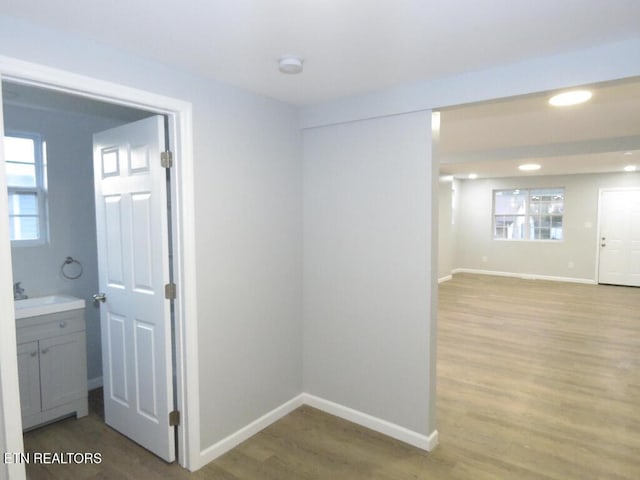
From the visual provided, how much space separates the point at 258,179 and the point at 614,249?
8479 millimetres

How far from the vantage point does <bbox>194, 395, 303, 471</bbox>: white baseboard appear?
8.04ft

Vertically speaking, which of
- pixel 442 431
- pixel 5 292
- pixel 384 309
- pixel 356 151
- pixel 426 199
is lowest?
pixel 442 431

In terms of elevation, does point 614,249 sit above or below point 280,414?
above

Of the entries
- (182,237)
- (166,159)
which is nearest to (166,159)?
(166,159)

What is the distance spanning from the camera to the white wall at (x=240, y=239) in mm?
2340

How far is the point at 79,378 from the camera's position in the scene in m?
2.96

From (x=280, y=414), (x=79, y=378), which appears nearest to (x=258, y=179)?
(x=280, y=414)

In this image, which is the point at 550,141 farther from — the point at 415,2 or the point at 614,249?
the point at 614,249

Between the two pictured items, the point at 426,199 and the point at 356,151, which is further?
the point at 356,151

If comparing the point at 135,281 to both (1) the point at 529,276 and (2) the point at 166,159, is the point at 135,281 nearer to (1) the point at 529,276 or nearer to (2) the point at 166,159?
(2) the point at 166,159

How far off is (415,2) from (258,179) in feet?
5.08

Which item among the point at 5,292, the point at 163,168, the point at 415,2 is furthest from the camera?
the point at 163,168

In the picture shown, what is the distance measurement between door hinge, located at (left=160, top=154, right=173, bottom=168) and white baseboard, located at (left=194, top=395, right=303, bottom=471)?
5.80 feet

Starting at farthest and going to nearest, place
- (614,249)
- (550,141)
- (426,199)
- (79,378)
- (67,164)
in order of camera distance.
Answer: (614,249)
(550,141)
(67,164)
(79,378)
(426,199)
